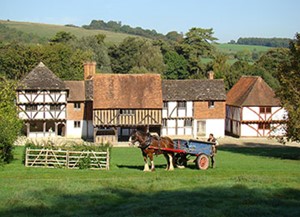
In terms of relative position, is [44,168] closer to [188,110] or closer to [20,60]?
[188,110]

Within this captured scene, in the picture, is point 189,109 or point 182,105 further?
point 189,109

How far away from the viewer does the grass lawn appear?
15.3m

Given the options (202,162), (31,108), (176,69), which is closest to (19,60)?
(31,108)

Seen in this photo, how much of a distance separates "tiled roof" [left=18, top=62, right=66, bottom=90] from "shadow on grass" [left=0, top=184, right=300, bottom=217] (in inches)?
1409

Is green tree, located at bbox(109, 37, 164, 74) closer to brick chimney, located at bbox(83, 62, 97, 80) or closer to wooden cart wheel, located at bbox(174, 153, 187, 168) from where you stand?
brick chimney, located at bbox(83, 62, 97, 80)

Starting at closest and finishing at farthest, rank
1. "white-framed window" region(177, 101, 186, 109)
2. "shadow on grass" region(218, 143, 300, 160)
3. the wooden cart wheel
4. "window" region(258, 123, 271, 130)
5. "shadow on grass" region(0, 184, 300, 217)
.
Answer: "shadow on grass" region(0, 184, 300, 217) → the wooden cart wheel → "shadow on grass" region(218, 143, 300, 160) → "white-framed window" region(177, 101, 186, 109) → "window" region(258, 123, 271, 130)

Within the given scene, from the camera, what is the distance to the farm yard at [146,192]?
15.3 meters

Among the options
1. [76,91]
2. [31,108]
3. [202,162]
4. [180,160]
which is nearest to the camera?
[202,162]

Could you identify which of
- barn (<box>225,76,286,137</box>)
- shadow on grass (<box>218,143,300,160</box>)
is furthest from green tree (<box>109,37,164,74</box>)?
shadow on grass (<box>218,143,300,160</box>)

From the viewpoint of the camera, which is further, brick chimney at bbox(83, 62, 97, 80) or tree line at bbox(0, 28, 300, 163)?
brick chimney at bbox(83, 62, 97, 80)

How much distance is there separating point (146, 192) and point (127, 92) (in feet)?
110

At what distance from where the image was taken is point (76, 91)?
5612 centimetres

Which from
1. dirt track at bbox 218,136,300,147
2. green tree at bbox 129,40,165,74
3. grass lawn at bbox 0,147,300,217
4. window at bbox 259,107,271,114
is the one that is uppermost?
green tree at bbox 129,40,165,74

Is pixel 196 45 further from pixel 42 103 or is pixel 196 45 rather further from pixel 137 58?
pixel 42 103
